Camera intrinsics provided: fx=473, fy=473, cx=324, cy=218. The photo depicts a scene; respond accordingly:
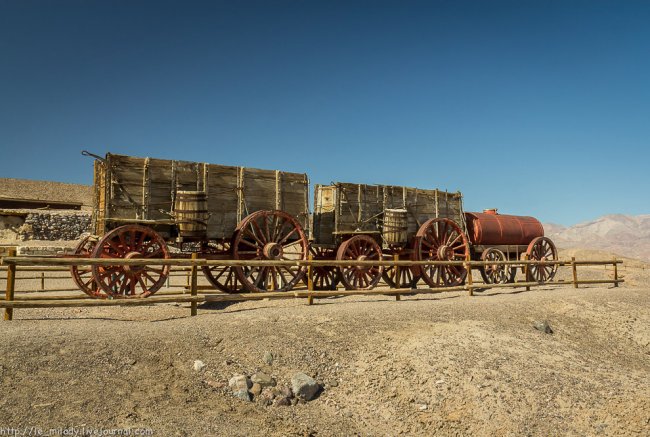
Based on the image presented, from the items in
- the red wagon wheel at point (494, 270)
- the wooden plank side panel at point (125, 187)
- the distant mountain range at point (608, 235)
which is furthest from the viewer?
the distant mountain range at point (608, 235)

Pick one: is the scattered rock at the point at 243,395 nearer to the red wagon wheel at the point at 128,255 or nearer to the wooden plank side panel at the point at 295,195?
the red wagon wheel at the point at 128,255

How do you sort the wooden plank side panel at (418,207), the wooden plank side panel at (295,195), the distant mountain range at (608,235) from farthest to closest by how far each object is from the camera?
the distant mountain range at (608,235)
the wooden plank side panel at (418,207)
the wooden plank side panel at (295,195)

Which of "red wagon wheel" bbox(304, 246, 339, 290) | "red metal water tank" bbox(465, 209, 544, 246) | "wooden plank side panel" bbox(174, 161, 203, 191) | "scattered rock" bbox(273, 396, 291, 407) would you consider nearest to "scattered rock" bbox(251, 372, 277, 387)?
"scattered rock" bbox(273, 396, 291, 407)

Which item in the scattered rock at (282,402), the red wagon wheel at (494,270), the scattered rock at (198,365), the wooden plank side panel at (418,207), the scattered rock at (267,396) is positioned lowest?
the scattered rock at (282,402)

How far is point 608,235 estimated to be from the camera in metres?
141

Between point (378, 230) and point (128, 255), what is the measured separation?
6.89 metres

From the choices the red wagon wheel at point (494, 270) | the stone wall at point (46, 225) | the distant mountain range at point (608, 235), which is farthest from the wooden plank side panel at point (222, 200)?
the distant mountain range at point (608, 235)

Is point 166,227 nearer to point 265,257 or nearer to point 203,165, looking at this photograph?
point 203,165

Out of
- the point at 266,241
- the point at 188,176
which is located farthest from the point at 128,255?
the point at 266,241

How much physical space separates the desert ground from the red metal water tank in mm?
7593

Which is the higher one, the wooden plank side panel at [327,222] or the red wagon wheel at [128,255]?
the wooden plank side panel at [327,222]

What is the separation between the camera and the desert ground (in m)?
4.84

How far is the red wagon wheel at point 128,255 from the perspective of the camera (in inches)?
348

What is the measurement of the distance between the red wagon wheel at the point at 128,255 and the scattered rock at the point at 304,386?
3981mm
